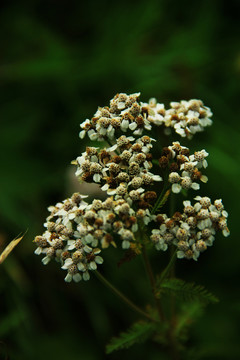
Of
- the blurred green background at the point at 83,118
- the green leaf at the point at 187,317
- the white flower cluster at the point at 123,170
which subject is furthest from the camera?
the blurred green background at the point at 83,118

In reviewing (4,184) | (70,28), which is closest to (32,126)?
(4,184)

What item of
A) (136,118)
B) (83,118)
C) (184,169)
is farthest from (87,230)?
(83,118)

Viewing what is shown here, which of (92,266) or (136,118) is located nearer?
(92,266)

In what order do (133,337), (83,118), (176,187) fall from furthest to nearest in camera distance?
(83,118), (133,337), (176,187)

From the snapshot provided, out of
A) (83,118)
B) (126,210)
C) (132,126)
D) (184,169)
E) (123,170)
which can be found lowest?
(126,210)

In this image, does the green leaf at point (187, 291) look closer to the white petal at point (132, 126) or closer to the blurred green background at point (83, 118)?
the white petal at point (132, 126)

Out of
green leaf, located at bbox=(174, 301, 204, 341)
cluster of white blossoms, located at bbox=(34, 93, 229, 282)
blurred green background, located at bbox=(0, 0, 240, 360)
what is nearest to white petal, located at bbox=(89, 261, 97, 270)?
cluster of white blossoms, located at bbox=(34, 93, 229, 282)

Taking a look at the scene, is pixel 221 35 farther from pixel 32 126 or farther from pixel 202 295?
pixel 202 295

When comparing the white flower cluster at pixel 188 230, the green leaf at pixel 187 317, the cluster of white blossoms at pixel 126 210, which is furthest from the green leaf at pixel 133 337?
the white flower cluster at pixel 188 230

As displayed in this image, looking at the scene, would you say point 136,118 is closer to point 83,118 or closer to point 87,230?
point 87,230
